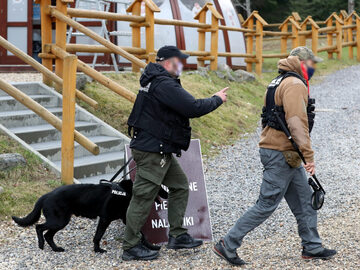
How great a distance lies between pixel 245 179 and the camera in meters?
7.93

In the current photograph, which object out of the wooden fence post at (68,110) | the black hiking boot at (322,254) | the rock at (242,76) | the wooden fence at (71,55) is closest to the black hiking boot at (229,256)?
the black hiking boot at (322,254)

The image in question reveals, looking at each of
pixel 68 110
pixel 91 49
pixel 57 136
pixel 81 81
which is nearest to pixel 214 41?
pixel 91 49

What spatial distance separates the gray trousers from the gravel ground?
0.22 meters

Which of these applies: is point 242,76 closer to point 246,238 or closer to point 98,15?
point 98,15

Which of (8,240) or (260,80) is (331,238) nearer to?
(8,240)

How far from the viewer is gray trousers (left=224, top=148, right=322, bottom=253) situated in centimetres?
468

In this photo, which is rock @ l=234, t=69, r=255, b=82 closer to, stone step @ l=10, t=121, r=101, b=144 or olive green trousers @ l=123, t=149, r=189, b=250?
stone step @ l=10, t=121, r=101, b=144

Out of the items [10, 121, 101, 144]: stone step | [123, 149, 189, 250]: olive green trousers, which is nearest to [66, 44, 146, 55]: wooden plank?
[10, 121, 101, 144]: stone step

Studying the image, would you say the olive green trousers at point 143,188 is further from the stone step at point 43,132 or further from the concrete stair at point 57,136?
the stone step at point 43,132

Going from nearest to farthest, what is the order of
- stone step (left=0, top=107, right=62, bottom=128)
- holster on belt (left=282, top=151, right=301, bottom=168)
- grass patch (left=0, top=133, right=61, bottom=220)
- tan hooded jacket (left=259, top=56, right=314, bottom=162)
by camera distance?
tan hooded jacket (left=259, top=56, right=314, bottom=162) → holster on belt (left=282, top=151, right=301, bottom=168) → grass patch (left=0, top=133, right=61, bottom=220) → stone step (left=0, top=107, right=62, bottom=128)

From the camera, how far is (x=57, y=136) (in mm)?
7793

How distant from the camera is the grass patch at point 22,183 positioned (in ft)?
19.1

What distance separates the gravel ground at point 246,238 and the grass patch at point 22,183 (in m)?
0.25

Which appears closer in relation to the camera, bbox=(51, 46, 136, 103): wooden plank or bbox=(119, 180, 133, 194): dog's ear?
bbox=(119, 180, 133, 194): dog's ear
